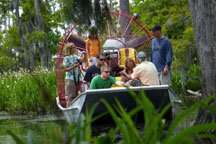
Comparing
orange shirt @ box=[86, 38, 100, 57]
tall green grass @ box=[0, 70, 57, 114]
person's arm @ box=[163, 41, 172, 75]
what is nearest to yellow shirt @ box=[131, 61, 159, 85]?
person's arm @ box=[163, 41, 172, 75]

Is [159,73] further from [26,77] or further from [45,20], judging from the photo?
[45,20]

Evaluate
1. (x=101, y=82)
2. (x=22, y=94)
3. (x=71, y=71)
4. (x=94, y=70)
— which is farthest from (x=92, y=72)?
(x=22, y=94)

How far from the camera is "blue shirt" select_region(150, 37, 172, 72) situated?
12031mm

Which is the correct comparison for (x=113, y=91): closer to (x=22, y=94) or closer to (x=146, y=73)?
(x=146, y=73)

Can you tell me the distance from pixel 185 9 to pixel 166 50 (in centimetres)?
991

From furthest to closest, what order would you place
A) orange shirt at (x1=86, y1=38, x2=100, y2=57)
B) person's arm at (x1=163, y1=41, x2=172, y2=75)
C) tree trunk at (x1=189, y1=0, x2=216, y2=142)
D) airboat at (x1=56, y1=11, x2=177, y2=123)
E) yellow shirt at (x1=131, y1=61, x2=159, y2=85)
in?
1. orange shirt at (x1=86, y1=38, x2=100, y2=57)
2. person's arm at (x1=163, y1=41, x2=172, y2=75)
3. yellow shirt at (x1=131, y1=61, x2=159, y2=85)
4. airboat at (x1=56, y1=11, x2=177, y2=123)
5. tree trunk at (x1=189, y1=0, x2=216, y2=142)

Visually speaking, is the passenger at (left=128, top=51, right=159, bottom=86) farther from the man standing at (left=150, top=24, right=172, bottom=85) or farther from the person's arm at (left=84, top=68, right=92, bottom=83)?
the person's arm at (left=84, top=68, right=92, bottom=83)

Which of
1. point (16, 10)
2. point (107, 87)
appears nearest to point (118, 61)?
point (107, 87)

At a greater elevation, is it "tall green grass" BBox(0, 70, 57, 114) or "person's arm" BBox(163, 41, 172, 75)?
"person's arm" BBox(163, 41, 172, 75)

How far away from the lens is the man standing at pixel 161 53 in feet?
39.4

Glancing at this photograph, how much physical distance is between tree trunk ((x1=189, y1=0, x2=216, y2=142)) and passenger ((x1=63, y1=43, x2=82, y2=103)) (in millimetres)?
6341

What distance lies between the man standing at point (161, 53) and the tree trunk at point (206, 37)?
4.76m

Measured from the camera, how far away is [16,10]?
1661 inches

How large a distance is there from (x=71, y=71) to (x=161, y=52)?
94.9 inches
